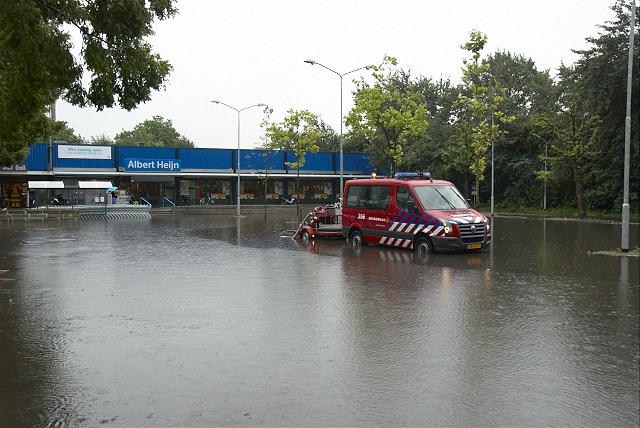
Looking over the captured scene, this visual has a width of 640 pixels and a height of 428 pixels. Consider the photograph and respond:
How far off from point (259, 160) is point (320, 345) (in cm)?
5634

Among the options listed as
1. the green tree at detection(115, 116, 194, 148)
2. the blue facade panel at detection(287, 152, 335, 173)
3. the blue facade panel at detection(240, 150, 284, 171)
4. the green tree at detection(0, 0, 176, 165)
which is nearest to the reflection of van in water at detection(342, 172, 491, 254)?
the green tree at detection(0, 0, 176, 165)

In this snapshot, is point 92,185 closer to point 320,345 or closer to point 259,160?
point 259,160

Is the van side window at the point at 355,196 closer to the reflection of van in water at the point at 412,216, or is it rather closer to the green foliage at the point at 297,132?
the reflection of van in water at the point at 412,216

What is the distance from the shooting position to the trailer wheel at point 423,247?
1769 cm

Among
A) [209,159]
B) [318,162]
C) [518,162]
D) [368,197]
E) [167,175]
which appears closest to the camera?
[368,197]

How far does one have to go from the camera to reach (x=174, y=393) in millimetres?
5883

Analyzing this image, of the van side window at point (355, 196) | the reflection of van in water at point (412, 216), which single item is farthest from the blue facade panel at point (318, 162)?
the reflection of van in water at point (412, 216)

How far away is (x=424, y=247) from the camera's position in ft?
58.5

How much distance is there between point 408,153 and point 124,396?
176 feet

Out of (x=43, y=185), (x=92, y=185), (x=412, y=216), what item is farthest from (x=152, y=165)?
(x=412, y=216)

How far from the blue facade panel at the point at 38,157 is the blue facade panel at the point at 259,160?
18026 millimetres

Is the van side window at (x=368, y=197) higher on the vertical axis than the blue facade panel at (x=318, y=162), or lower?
lower

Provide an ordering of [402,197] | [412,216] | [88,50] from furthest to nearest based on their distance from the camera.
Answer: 1. [402,197]
2. [412,216]
3. [88,50]

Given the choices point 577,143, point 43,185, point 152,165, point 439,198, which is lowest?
point 439,198
